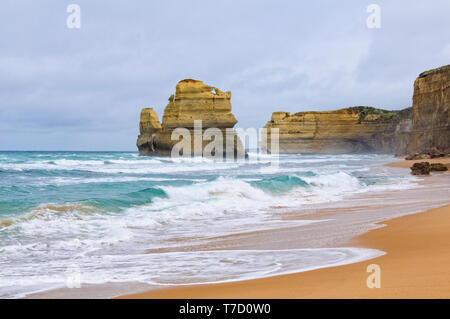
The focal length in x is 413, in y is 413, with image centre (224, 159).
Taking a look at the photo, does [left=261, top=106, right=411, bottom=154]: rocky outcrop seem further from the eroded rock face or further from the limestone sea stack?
the eroded rock face

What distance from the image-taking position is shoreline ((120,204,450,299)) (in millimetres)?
2799

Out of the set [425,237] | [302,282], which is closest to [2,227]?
[302,282]

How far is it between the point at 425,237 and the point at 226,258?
253 centimetres

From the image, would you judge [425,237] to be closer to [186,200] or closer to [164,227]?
[164,227]

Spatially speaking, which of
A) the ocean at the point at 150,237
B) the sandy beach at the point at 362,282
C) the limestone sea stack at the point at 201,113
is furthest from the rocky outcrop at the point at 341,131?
the sandy beach at the point at 362,282

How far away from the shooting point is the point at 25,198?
37.0 ft

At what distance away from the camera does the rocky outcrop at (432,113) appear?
3450 cm

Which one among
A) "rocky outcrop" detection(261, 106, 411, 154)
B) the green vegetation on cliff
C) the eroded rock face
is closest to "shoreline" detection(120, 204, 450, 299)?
the eroded rock face

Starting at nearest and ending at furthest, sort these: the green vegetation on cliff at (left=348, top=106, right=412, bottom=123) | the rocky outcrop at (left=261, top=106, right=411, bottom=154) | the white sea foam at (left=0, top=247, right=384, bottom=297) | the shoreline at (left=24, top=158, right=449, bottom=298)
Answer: the shoreline at (left=24, top=158, right=449, bottom=298), the white sea foam at (left=0, top=247, right=384, bottom=297), the green vegetation on cliff at (left=348, top=106, right=412, bottom=123), the rocky outcrop at (left=261, top=106, right=411, bottom=154)
